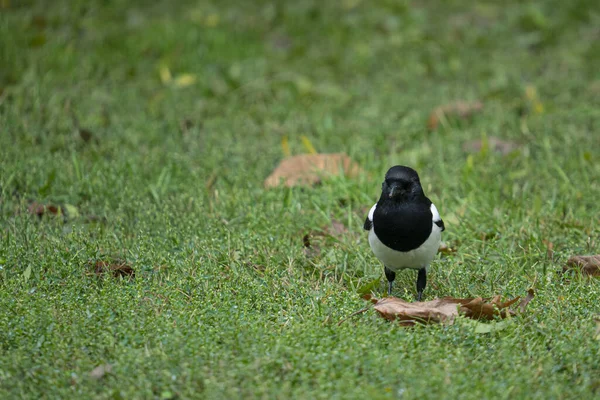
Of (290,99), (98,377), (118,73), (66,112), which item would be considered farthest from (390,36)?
(98,377)

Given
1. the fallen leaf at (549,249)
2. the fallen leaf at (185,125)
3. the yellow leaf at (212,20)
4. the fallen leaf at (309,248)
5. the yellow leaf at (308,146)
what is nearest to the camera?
the fallen leaf at (549,249)

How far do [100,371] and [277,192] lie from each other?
2250 mm

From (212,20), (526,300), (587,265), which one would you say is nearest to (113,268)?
(526,300)

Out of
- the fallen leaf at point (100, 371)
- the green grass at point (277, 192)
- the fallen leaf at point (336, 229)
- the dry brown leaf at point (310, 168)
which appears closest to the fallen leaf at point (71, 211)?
the green grass at point (277, 192)

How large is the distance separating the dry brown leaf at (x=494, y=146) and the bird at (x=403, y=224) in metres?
2.22

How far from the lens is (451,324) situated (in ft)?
10.8

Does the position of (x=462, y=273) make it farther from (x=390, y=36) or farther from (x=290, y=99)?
(x=390, y=36)

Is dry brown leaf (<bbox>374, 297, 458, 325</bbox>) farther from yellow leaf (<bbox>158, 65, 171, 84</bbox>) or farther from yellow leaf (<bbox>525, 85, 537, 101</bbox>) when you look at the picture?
yellow leaf (<bbox>158, 65, 171, 84</bbox>)

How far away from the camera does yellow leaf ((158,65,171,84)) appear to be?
719 centimetres

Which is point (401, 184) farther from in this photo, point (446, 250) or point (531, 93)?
point (531, 93)

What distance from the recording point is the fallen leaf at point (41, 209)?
4634 millimetres

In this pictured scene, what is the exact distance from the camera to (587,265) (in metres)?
3.95

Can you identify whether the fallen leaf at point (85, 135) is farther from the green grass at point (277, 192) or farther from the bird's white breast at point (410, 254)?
the bird's white breast at point (410, 254)

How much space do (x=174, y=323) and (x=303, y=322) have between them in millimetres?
553
